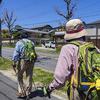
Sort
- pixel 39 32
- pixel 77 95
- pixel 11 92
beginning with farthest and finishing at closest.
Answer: pixel 39 32, pixel 11 92, pixel 77 95

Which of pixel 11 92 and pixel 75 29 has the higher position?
pixel 75 29

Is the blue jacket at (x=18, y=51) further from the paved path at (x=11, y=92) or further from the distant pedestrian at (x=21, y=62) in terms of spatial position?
the paved path at (x=11, y=92)

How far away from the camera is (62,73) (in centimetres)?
149

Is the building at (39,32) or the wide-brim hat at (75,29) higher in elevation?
the building at (39,32)

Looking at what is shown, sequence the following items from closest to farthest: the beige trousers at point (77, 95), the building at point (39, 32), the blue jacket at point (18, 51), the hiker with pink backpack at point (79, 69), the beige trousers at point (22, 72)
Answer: the hiker with pink backpack at point (79, 69)
the beige trousers at point (77, 95)
the blue jacket at point (18, 51)
the beige trousers at point (22, 72)
the building at point (39, 32)

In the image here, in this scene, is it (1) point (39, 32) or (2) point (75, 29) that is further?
(1) point (39, 32)

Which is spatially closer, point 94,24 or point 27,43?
point 27,43

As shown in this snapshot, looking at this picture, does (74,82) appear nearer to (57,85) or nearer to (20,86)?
(57,85)

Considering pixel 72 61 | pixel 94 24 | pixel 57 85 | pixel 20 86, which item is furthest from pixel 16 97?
pixel 94 24

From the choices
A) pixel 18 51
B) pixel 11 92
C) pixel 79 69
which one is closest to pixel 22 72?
pixel 18 51

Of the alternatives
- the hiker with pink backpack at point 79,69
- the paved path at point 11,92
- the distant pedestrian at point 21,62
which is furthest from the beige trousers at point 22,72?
the hiker with pink backpack at point 79,69

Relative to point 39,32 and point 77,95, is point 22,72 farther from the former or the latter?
point 39,32

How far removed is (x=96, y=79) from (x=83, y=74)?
0.50 ft

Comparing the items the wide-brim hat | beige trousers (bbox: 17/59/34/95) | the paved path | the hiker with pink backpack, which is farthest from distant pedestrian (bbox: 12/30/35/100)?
→ the wide-brim hat
